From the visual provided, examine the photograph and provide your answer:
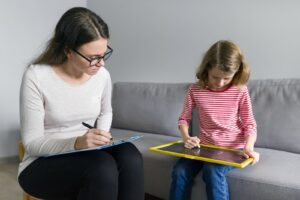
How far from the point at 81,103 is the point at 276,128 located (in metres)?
0.98

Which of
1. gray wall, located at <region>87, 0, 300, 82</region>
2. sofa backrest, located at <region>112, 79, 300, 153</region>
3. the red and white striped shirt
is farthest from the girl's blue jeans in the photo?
gray wall, located at <region>87, 0, 300, 82</region>

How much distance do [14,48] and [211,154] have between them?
1.85 metres

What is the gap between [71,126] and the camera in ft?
3.85

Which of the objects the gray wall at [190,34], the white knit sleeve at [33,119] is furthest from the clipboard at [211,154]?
the gray wall at [190,34]

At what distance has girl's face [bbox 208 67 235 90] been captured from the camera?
141 centimetres

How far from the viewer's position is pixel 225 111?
1.49 m

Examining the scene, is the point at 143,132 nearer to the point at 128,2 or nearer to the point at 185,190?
the point at 185,190

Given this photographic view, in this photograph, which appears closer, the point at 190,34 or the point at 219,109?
the point at 219,109

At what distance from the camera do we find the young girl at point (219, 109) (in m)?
1.36

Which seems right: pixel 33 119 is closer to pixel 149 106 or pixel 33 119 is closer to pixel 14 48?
pixel 149 106

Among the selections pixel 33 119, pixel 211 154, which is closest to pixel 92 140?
pixel 33 119

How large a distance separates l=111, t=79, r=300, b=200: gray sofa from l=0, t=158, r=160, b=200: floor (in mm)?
324

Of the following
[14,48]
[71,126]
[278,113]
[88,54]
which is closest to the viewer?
[88,54]

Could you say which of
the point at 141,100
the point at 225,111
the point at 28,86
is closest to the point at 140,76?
the point at 141,100
